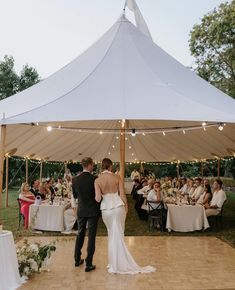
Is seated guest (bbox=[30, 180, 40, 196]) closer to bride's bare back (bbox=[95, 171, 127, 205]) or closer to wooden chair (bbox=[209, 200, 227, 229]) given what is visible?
wooden chair (bbox=[209, 200, 227, 229])

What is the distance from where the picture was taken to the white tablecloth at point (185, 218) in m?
9.77

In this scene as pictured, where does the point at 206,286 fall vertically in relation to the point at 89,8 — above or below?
below

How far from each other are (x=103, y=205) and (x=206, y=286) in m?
1.67

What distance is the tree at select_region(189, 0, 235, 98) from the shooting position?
19312 mm

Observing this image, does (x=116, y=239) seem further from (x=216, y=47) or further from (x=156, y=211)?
(x=216, y=47)

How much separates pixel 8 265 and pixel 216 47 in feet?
57.6

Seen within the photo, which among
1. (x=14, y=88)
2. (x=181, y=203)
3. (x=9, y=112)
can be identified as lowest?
(x=181, y=203)

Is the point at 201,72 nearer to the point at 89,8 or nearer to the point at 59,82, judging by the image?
the point at 89,8

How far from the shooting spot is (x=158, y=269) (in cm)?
597

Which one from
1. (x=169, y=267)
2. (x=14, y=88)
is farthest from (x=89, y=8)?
(x=14, y=88)

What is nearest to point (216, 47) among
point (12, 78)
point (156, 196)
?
point (156, 196)

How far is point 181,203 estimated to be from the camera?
400 inches

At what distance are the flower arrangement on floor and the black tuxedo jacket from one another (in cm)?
67

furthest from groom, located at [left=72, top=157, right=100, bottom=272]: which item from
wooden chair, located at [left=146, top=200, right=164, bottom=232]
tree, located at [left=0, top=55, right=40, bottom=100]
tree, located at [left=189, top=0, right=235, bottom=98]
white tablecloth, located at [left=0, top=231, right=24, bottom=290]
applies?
tree, located at [left=0, top=55, right=40, bottom=100]
